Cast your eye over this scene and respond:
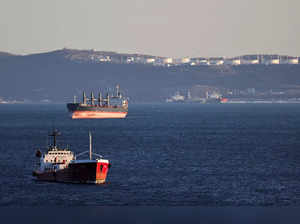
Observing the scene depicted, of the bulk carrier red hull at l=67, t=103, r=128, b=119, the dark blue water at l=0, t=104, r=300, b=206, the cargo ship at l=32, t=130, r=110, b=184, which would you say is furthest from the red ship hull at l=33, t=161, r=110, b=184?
the bulk carrier red hull at l=67, t=103, r=128, b=119

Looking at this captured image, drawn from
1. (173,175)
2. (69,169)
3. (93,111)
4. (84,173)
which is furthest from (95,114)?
(84,173)

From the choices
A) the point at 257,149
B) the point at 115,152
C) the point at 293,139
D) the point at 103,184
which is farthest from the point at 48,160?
the point at 293,139

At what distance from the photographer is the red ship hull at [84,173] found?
44156 mm

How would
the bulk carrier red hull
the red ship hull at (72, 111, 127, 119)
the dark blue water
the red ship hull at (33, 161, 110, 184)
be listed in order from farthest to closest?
1. the bulk carrier red hull
2. the red ship hull at (72, 111, 127, 119)
3. the red ship hull at (33, 161, 110, 184)
4. the dark blue water

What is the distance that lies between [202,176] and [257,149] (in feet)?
80.6

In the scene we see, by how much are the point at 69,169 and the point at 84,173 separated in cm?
124

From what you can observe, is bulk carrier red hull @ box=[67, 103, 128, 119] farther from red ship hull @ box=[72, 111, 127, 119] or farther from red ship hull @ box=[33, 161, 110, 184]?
red ship hull @ box=[33, 161, 110, 184]

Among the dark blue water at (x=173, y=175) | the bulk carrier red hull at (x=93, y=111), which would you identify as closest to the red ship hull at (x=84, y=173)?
the dark blue water at (x=173, y=175)

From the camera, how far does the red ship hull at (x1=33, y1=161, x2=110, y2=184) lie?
4416 cm

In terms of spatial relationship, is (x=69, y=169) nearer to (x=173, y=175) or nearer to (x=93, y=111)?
(x=173, y=175)

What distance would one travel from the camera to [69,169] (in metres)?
45.1

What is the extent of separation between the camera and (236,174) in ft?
168

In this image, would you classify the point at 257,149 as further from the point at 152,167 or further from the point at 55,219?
the point at 55,219

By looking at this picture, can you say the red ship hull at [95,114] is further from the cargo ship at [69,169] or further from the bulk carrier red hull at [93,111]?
the cargo ship at [69,169]
